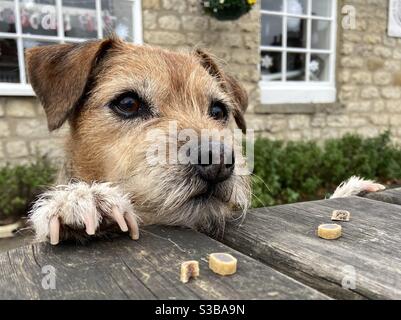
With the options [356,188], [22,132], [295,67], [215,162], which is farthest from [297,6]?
[215,162]

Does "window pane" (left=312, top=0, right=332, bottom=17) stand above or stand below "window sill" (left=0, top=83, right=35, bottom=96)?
above

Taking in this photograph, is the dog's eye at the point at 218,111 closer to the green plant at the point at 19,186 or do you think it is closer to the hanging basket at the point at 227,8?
the green plant at the point at 19,186

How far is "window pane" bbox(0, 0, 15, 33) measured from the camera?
20.5 feet

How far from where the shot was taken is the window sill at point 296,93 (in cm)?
877

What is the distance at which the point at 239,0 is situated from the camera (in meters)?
7.01

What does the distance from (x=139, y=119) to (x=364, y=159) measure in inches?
267

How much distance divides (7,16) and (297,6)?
6113 millimetres

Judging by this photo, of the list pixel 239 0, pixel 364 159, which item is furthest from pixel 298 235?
pixel 364 159

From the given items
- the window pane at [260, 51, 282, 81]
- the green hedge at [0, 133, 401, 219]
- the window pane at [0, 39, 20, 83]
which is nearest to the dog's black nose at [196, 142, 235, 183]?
the green hedge at [0, 133, 401, 219]

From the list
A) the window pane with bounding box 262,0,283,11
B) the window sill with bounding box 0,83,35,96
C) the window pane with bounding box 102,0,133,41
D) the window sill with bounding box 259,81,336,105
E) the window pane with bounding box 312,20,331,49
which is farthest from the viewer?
the window pane with bounding box 312,20,331,49

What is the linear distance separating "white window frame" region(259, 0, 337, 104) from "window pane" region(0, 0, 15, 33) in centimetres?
471

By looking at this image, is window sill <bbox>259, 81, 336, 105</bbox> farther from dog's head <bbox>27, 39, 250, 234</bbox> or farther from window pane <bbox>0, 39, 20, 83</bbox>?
dog's head <bbox>27, 39, 250, 234</bbox>

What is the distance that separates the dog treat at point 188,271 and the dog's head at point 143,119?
67 centimetres
